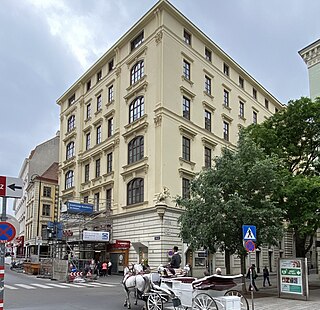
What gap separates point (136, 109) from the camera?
36.7 metres

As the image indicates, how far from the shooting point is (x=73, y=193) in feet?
148

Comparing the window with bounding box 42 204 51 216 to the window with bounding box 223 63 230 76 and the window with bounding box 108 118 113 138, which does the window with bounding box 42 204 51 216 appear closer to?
the window with bounding box 108 118 113 138

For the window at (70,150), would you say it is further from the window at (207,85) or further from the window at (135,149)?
the window at (207,85)

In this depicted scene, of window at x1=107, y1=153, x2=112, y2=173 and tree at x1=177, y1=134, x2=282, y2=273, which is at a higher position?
window at x1=107, y1=153, x2=112, y2=173

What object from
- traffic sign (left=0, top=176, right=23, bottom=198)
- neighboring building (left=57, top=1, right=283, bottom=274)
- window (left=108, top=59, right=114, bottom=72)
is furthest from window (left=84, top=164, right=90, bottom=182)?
traffic sign (left=0, top=176, right=23, bottom=198)

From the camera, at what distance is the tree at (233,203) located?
1809 centimetres

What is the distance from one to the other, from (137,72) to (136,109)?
137 inches

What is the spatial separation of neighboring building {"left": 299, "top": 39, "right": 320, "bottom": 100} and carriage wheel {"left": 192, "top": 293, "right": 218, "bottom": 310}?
2540cm

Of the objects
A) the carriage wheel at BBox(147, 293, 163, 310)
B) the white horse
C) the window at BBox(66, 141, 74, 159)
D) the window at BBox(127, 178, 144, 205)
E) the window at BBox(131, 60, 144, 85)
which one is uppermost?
the window at BBox(131, 60, 144, 85)

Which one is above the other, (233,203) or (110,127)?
(110,127)

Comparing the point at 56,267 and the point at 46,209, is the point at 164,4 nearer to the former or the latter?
the point at 56,267

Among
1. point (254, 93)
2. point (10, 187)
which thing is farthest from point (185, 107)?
point (10, 187)

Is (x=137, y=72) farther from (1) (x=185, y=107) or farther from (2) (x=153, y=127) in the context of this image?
(2) (x=153, y=127)

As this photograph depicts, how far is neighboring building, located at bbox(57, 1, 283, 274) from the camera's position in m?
32.7
